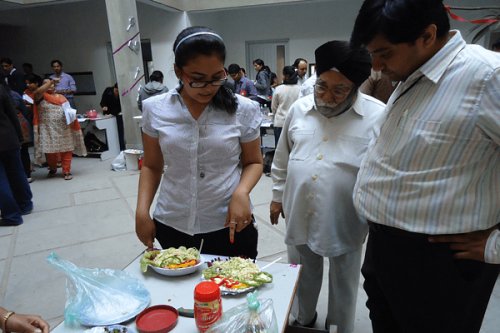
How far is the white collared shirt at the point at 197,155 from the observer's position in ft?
4.10

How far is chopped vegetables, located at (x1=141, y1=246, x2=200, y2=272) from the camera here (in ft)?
3.77

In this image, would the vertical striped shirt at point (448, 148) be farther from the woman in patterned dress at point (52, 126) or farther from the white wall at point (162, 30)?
the white wall at point (162, 30)

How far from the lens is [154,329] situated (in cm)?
90

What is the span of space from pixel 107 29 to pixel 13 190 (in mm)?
5864

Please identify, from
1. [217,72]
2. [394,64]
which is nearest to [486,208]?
[394,64]

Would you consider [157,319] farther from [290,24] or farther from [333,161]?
[290,24]

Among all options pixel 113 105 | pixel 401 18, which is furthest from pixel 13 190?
pixel 401 18

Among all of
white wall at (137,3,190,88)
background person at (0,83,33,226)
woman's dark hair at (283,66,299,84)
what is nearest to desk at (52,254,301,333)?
background person at (0,83,33,226)

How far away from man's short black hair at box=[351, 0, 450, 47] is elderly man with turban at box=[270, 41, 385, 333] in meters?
0.34

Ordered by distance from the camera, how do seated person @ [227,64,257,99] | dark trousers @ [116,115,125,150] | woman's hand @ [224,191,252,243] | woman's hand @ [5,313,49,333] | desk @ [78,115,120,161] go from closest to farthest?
woman's hand @ [5,313,49,333]
woman's hand @ [224,191,252,243]
seated person @ [227,64,257,99]
desk @ [78,115,120,161]
dark trousers @ [116,115,125,150]

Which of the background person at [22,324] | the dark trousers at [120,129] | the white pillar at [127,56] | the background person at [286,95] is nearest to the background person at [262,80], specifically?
the background person at [286,95]

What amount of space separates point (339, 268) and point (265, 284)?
624mm

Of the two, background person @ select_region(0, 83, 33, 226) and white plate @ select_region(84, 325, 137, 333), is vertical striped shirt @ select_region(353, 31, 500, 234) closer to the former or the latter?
white plate @ select_region(84, 325, 137, 333)

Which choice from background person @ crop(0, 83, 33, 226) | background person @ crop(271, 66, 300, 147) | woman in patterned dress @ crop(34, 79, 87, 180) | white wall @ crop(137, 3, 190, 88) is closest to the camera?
background person @ crop(0, 83, 33, 226)
